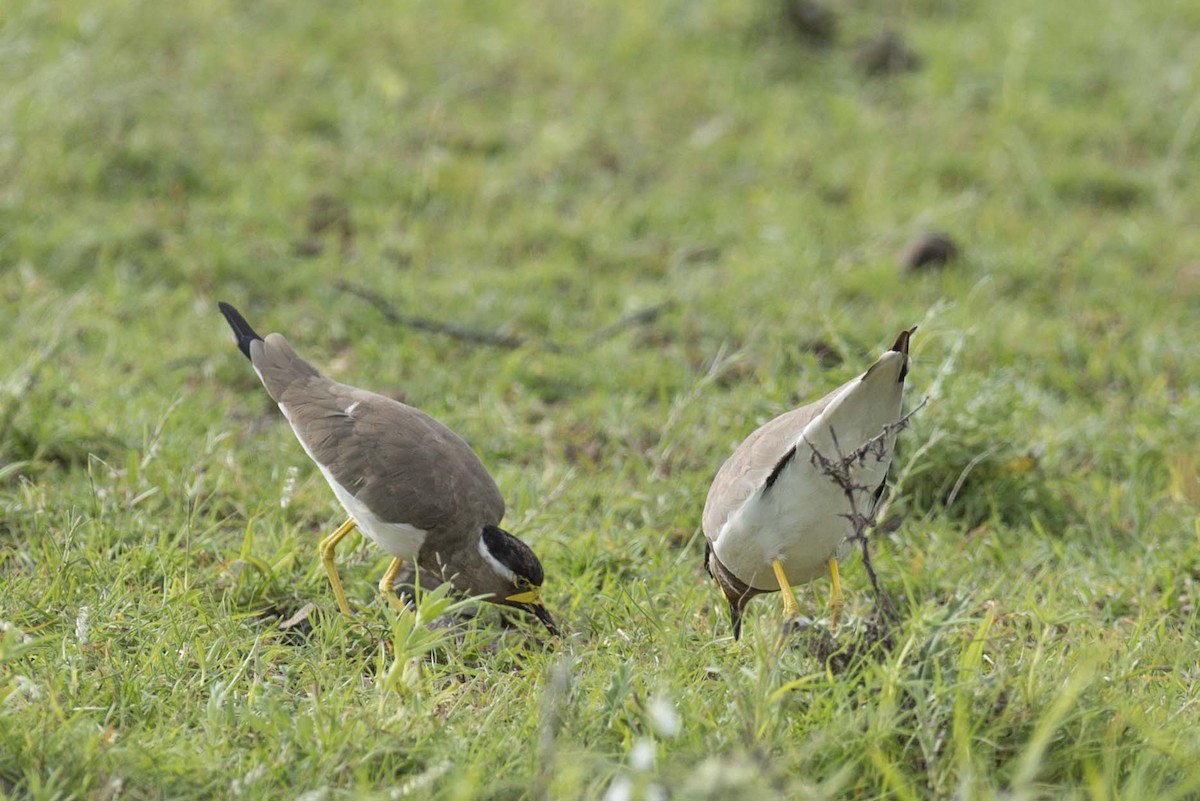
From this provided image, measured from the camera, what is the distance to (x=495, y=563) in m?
4.51

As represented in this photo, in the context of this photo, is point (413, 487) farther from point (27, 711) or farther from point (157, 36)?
point (157, 36)

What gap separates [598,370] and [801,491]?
9.24ft

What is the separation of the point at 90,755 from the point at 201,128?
19.6ft

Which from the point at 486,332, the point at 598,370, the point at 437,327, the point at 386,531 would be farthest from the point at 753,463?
the point at 486,332

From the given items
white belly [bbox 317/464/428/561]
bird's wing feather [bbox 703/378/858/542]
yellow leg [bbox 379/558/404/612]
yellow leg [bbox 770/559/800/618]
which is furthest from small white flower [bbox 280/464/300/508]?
yellow leg [bbox 770/559/800/618]

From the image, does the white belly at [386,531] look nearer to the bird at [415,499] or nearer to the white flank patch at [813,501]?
the bird at [415,499]

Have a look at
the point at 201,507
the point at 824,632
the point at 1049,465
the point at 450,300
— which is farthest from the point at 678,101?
the point at 824,632

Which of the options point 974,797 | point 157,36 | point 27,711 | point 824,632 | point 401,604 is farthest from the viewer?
point 157,36

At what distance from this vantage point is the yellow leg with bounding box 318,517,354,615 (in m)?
4.42

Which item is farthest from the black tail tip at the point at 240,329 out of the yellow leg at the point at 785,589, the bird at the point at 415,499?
the yellow leg at the point at 785,589

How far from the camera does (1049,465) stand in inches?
231

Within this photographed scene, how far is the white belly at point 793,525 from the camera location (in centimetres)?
403

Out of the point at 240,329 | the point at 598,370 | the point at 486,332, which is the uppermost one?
the point at 240,329

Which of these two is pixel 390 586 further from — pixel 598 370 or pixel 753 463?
pixel 598 370
